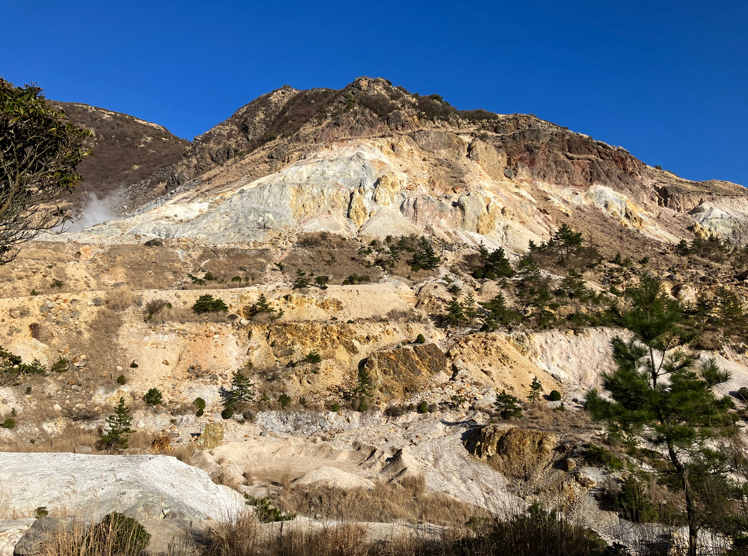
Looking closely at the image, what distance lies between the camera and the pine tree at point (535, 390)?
73.4 feet

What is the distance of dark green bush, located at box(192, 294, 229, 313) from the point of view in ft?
87.4

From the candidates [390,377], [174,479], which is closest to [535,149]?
[390,377]

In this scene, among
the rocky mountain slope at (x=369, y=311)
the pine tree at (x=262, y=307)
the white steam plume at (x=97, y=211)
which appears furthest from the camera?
the white steam plume at (x=97, y=211)

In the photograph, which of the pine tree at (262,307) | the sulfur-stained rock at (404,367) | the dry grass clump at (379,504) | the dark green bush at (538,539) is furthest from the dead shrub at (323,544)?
the pine tree at (262,307)

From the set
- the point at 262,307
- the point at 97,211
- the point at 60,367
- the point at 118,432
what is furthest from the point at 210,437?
the point at 97,211

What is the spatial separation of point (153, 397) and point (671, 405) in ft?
72.1

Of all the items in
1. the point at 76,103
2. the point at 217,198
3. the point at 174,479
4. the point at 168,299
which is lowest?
the point at 174,479

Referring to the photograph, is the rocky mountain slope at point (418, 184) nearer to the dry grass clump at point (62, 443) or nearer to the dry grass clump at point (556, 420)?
the dry grass clump at point (62, 443)

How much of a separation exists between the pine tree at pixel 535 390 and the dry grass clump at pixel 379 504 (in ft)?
34.9

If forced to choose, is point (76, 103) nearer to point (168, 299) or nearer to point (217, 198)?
point (217, 198)

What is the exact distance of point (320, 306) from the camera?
28469 mm

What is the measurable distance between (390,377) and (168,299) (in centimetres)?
1650

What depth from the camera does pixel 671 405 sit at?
32.0ft

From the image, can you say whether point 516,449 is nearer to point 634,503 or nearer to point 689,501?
point 634,503
